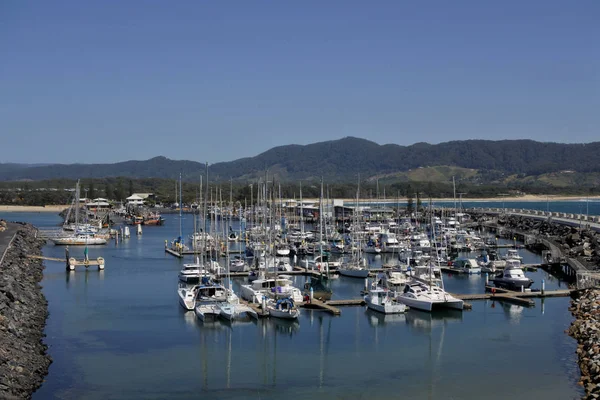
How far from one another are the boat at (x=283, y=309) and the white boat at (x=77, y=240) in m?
39.7

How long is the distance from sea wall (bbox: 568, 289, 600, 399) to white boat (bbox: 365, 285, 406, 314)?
725 centimetres

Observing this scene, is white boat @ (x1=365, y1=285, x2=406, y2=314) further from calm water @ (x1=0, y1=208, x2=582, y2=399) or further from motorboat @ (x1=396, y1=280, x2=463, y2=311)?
motorboat @ (x1=396, y1=280, x2=463, y2=311)

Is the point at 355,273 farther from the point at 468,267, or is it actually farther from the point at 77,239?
the point at 77,239

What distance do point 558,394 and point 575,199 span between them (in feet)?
616

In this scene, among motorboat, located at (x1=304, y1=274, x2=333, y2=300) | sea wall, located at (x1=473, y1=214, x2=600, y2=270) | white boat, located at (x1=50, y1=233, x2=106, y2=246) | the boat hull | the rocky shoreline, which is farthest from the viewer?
white boat, located at (x1=50, y1=233, x2=106, y2=246)

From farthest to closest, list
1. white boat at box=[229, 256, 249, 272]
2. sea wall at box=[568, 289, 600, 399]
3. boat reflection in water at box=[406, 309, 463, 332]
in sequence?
white boat at box=[229, 256, 249, 272] < boat reflection in water at box=[406, 309, 463, 332] < sea wall at box=[568, 289, 600, 399]

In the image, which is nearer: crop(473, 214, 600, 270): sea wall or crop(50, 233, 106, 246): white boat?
crop(473, 214, 600, 270): sea wall

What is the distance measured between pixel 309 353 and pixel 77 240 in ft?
151

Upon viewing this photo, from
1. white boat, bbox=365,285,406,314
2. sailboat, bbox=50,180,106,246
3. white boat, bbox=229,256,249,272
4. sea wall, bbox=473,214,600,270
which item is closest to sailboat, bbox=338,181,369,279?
white boat, bbox=229,256,249,272

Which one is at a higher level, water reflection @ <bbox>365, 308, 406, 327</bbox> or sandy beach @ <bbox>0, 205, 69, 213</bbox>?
sandy beach @ <bbox>0, 205, 69, 213</bbox>

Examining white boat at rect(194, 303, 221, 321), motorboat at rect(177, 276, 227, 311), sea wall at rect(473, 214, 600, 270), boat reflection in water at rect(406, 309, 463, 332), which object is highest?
sea wall at rect(473, 214, 600, 270)

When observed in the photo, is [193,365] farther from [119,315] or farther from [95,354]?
[119,315]

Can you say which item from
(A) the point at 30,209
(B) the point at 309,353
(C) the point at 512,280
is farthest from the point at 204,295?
(A) the point at 30,209

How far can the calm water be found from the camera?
23.0 meters
